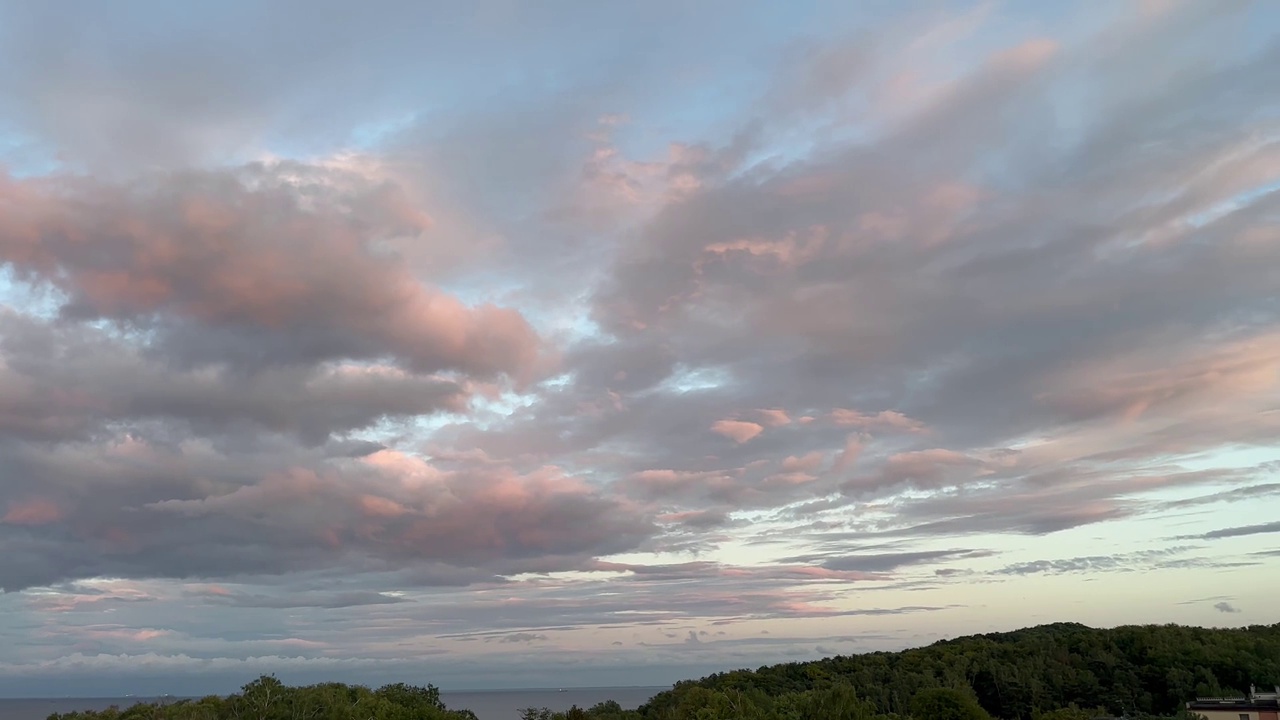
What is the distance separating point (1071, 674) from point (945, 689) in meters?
40.5

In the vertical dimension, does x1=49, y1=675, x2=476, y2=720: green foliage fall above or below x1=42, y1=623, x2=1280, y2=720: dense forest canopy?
above

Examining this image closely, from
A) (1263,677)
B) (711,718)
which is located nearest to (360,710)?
(711,718)

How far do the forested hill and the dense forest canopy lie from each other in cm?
17

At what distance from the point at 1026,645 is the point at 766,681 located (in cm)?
3630

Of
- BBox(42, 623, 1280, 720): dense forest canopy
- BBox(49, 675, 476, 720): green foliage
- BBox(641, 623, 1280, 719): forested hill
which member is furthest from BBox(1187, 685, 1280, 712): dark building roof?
BBox(49, 675, 476, 720): green foliage

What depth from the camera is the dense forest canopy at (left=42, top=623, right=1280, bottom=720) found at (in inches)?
2399

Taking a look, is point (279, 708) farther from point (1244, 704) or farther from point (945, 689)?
point (1244, 704)

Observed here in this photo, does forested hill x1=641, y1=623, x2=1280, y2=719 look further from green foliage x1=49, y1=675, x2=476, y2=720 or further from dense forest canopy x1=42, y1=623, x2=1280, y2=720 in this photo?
green foliage x1=49, y1=675, x2=476, y2=720

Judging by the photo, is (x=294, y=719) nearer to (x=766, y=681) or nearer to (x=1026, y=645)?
(x=766, y=681)

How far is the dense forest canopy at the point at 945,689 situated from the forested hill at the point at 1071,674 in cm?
17

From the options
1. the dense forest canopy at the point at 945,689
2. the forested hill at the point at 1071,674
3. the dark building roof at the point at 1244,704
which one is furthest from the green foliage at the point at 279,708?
the dark building roof at the point at 1244,704

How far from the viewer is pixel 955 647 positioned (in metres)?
139

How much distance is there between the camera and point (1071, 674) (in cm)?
10488

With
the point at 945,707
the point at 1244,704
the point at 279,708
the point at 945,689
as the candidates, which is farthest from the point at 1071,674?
the point at 279,708
